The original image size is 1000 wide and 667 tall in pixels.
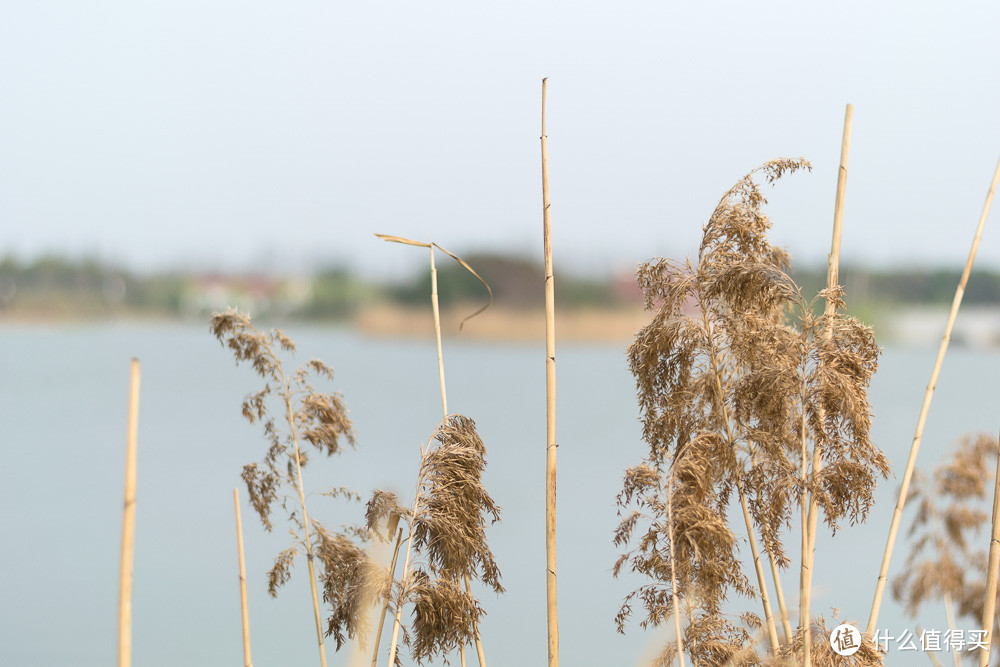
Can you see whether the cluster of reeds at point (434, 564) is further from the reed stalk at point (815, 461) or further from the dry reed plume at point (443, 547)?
the reed stalk at point (815, 461)

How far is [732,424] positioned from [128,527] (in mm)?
1166

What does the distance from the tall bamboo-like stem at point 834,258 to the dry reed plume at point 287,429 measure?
104 centimetres

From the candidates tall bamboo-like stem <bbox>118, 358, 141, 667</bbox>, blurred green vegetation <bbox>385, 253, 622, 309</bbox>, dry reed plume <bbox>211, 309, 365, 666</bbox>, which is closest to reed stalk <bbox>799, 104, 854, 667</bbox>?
dry reed plume <bbox>211, 309, 365, 666</bbox>

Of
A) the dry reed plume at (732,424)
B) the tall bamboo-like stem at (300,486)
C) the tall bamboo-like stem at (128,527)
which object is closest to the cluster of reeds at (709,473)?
the dry reed plume at (732,424)

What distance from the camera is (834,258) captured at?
5.68 feet

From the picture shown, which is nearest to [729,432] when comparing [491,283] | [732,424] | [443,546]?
[732,424]

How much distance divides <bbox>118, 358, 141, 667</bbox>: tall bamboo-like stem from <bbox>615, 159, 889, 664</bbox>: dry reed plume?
904 mm

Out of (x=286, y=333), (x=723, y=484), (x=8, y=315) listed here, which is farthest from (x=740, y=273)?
(x=8, y=315)

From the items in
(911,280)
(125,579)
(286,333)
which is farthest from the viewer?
(911,280)

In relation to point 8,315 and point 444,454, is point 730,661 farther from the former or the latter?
point 8,315

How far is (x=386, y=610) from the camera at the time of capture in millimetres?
1655

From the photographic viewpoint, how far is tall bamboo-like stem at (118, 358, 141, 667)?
1.09m

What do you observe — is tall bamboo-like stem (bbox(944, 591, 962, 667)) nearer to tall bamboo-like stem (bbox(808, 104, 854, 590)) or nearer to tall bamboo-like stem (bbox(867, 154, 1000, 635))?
tall bamboo-like stem (bbox(867, 154, 1000, 635))

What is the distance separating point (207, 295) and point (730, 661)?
20.1 feet
